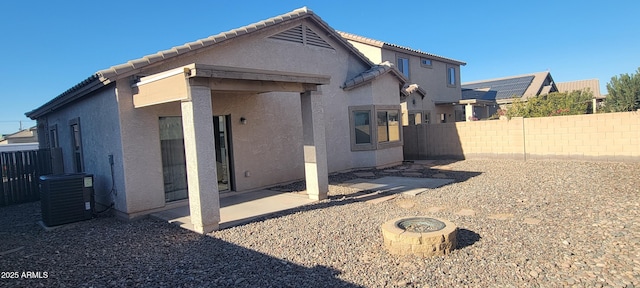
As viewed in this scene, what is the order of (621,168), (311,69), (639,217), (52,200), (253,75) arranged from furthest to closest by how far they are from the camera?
1. (311,69)
2. (621,168)
3. (52,200)
4. (253,75)
5. (639,217)

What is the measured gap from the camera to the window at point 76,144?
1049 cm

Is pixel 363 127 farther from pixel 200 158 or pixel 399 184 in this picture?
pixel 200 158

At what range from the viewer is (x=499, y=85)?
3597 cm

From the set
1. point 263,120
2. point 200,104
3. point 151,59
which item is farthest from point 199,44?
point 200,104

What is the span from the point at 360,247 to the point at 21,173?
12013 mm

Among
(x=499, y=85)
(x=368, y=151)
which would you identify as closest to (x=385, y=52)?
(x=368, y=151)

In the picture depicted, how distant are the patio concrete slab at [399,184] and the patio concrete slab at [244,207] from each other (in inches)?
85.7

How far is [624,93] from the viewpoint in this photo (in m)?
30.0

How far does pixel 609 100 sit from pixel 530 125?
22578 mm

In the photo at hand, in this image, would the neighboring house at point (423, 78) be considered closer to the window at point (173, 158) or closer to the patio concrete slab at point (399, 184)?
the patio concrete slab at point (399, 184)

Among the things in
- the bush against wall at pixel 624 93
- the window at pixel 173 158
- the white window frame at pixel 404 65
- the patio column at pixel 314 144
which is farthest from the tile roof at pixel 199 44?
the bush against wall at pixel 624 93

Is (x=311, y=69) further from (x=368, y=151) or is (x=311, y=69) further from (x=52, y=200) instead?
(x=52, y=200)

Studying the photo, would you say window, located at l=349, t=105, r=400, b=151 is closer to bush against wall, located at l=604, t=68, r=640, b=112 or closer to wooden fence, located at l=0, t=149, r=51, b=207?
wooden fence, located at l=0, t=149, r=51, b=207

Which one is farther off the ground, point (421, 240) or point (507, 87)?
point (507, 87)
